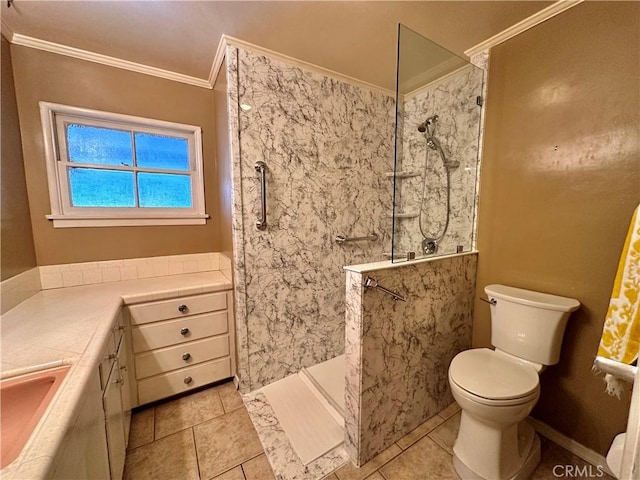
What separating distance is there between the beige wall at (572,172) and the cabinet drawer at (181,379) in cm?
212

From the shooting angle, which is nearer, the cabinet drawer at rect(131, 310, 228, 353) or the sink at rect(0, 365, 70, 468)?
the sink at rect(0, 365, 70, 468)

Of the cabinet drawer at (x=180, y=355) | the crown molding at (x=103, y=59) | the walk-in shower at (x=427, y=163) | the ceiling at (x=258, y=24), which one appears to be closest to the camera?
the ceiling at (x=258, y=24)

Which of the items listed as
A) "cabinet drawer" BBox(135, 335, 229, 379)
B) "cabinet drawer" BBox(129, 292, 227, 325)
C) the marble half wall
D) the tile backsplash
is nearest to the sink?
"cabinet drawer" BBox(129, 292, 227, 325)

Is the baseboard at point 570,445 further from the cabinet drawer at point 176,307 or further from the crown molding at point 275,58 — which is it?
the crown molding at point 275,58

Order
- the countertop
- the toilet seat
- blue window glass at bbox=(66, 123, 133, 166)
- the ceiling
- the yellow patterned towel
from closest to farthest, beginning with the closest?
1. the countertop
2. the yellow patterned towel
3. the toilet seat
4. the ceiling
5. blue window glass at bbox=(66, 123, 133, 166)

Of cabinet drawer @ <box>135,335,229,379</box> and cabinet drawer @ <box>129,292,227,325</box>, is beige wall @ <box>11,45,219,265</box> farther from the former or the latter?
cabinet drawer @ <box>135,335,229,379</box>

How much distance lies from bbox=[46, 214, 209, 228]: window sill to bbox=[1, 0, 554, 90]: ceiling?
3.68 ft

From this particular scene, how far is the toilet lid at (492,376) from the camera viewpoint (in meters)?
1.17

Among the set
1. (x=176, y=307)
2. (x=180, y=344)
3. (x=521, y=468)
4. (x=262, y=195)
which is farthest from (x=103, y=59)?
(x=521, y=468)

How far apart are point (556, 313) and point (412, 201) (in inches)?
47.0

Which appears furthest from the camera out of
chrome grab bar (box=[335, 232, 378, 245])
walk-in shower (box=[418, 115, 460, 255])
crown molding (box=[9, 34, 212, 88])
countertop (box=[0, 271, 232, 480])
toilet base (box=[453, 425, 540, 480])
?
chrome grab bar (box=[335, 232, 378, 245])

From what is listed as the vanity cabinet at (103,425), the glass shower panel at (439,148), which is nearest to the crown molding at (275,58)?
the glass shower panel at (439,148)

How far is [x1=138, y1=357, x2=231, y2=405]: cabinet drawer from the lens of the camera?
5.59 feet

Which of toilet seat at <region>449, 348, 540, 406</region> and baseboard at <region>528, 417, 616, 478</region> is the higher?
toilet seat at <region>449, 348, 540, 406</region>
